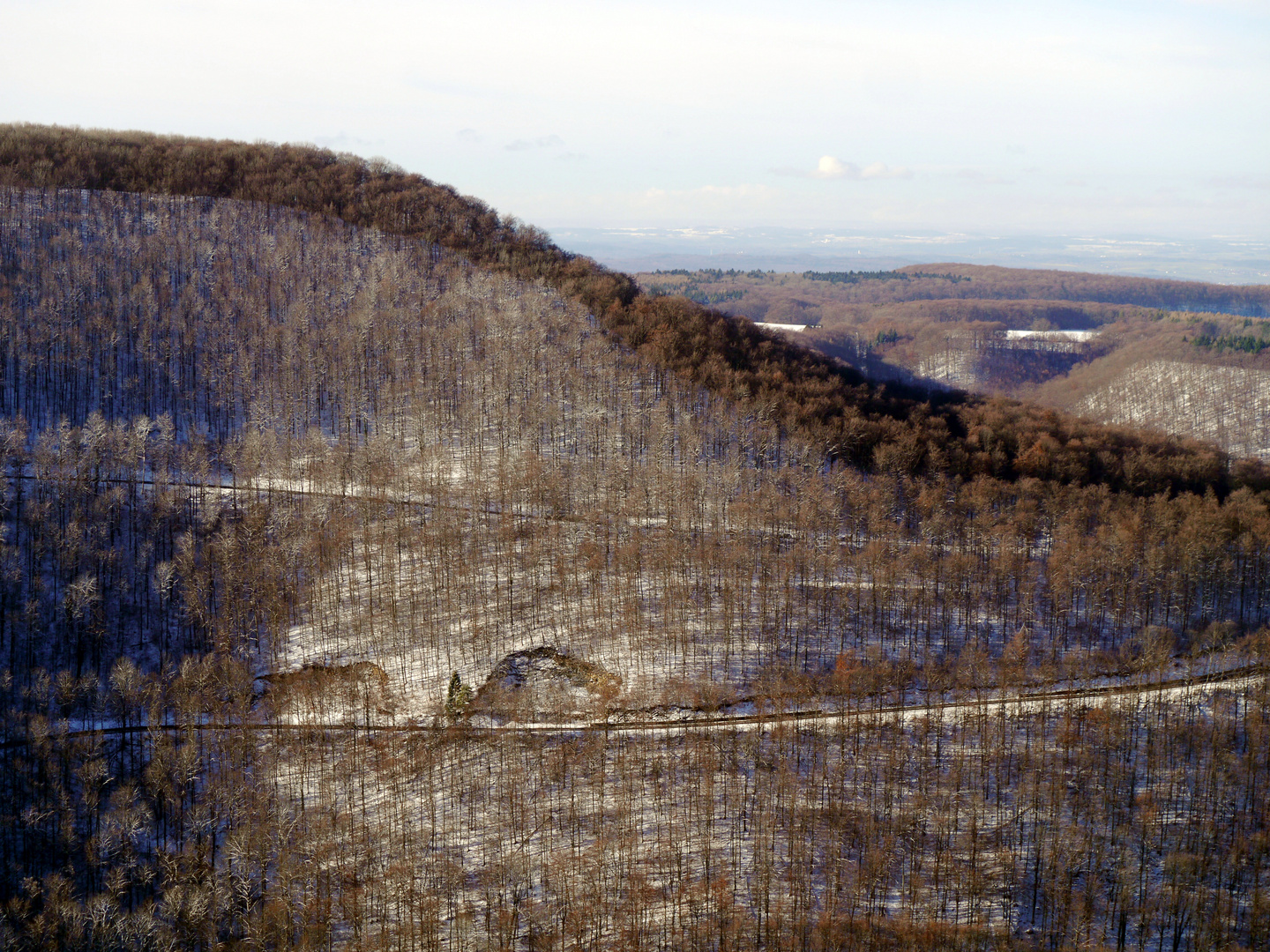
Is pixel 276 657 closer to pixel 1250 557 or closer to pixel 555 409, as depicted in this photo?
pixel 555 409

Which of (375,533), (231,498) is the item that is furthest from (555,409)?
(231,498)

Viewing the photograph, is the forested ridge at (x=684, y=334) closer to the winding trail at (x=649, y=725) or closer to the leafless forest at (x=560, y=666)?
the leafless forest at (x=560, y=666)

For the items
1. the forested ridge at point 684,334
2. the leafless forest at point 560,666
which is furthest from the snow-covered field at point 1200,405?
the leafless forest at point 560,666

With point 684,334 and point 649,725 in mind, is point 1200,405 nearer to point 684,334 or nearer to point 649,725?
point 684,334

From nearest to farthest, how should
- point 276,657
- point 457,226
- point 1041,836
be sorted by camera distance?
point 1041,836, point 276,657, point 457,226

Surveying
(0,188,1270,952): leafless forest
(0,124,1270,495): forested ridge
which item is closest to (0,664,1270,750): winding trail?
(0,188,1270,952): leafless forest

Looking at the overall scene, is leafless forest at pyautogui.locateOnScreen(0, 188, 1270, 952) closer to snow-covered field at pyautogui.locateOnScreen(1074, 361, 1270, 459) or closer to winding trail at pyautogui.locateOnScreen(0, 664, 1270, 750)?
winding trail at pyautogui.locateOnScreen(0, 664, 1270, 750)
